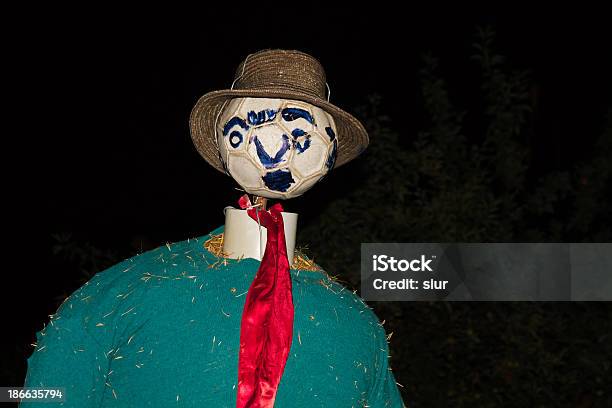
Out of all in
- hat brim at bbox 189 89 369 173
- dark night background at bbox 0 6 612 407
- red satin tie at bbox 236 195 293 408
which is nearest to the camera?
red satin tie at bbox 236 195 293 408

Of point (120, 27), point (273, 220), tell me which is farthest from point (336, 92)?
point (273, 220)

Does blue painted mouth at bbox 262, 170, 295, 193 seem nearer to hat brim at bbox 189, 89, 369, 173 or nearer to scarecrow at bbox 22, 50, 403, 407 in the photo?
scarecrow at bbox 22, 50, 403, 407

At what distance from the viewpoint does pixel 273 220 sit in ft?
5.42

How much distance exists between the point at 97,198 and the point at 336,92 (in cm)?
152

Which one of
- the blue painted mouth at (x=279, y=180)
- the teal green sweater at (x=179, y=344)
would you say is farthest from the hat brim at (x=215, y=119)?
the teal green sweater at (x=179, y=344)

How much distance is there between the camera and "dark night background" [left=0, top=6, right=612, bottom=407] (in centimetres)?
356

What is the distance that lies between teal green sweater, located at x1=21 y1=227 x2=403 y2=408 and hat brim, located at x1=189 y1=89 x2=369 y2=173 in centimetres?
28

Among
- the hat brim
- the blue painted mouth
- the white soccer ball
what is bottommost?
the blue painted mouth

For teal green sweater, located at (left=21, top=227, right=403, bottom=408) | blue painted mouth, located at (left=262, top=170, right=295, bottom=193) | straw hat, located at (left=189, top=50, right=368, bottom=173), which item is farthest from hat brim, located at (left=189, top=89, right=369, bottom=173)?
teal green sweater, located at (left=21, top=227, right=403, bottom=408)

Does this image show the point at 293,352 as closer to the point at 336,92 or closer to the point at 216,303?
the point at 216,303

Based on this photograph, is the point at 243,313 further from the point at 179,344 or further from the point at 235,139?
the point at 235,139

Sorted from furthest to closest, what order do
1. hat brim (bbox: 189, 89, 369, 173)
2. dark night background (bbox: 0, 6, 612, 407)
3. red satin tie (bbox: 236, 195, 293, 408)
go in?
dark night background (bbox: 0, 6, 612, 407) < hat brim (bbox: 189, 89, 369, 173) < red satin tie (bbox: 236, 195, 293, 408)

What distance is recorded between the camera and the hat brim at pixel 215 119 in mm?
1629

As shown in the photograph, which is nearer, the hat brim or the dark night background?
the hat brim
